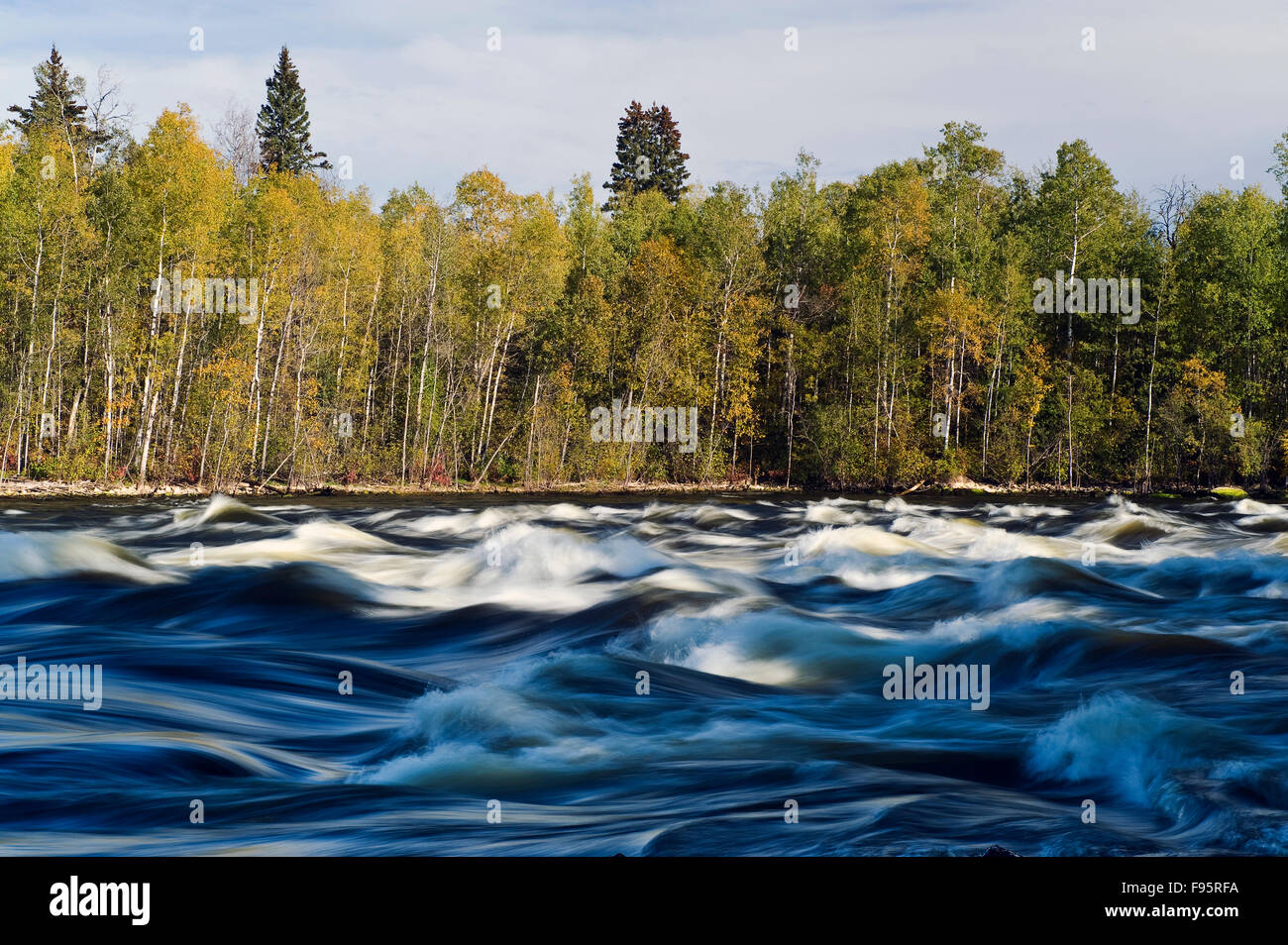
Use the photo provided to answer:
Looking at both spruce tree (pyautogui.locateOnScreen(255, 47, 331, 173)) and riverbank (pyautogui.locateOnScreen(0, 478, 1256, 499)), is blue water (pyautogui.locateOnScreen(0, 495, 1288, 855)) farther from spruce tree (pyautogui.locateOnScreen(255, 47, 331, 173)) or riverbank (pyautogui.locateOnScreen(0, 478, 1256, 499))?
spruce tree (pyautogui.locateOnScreen(255, 47, 331, 173))

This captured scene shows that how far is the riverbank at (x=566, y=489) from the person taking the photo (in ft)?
120

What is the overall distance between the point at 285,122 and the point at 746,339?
44.1 metres

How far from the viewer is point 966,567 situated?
728 inches

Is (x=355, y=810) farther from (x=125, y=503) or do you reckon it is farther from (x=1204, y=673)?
(x=125, y=503)

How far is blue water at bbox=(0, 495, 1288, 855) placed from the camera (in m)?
6.26

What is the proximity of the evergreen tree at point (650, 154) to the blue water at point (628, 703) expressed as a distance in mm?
67853

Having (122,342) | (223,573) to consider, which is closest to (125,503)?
(122,342)

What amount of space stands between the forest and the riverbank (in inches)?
28.7

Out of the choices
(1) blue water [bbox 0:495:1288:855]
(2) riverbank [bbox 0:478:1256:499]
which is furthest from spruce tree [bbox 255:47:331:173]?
(1) blue water [bbox 0:495:1288:855]

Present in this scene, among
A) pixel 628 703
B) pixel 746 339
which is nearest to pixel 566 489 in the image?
pixel 746 339

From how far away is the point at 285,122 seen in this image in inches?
3263

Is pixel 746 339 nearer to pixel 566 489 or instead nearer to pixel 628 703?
pixel 566 489

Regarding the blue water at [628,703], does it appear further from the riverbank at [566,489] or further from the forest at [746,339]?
the forest at [746,339]
